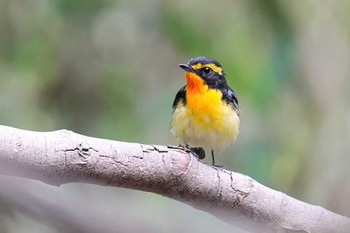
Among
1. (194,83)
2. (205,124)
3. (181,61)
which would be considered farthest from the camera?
(181,61)

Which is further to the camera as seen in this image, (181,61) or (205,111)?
(181,61)

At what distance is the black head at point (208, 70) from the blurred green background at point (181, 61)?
382 millimetres

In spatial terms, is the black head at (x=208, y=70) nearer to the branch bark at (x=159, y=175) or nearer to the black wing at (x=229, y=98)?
the black wing at (x=229, y=98)

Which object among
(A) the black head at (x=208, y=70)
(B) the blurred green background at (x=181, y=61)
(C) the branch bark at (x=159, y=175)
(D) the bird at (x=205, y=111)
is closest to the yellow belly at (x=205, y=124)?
(D) the bird at (x=205, y=111)

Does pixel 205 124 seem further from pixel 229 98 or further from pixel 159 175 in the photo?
pixel 159 175

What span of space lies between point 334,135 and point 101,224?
2.75 m

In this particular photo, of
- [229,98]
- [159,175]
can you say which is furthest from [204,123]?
[159,175]

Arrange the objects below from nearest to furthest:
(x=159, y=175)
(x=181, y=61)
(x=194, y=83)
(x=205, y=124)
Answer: (x=159, y=175), (x=205, y=124), (x=194, y=83), (x=181, y=61)

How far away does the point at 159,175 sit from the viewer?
1.65 m

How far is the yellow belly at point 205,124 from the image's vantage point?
2.89 metres

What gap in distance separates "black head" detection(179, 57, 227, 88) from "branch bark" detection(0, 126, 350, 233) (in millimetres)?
1180

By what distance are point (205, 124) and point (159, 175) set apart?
1266 millimetres

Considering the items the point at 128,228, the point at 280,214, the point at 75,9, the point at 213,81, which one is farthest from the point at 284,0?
the point at 128,228

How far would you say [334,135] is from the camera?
10.5ft
